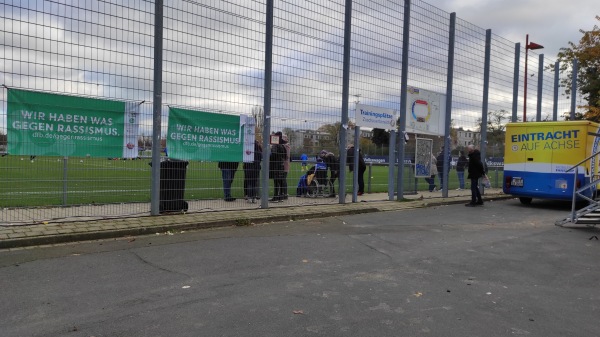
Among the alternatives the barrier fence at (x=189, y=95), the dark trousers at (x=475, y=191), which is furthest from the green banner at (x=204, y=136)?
the dark trousers at (x=475, y=191)

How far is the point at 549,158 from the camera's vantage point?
42.6 feet

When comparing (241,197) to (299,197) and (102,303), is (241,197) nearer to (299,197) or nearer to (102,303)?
(299,197)

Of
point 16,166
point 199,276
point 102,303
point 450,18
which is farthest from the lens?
point 450,18

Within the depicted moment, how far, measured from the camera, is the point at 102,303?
437 centimetres

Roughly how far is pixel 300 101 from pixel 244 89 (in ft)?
5.29

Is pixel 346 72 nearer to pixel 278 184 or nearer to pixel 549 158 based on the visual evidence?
pixel 278 184

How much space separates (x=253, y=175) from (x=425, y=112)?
19.9ft

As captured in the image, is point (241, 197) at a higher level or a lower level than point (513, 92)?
lower

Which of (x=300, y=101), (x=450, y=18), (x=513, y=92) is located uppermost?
(x=450, y=18)

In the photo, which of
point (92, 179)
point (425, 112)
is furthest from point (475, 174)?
point (92, 179)

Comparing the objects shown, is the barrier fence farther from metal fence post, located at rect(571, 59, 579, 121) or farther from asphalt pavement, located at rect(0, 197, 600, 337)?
metal fence post, located at rect(571, 59, 579, 121)

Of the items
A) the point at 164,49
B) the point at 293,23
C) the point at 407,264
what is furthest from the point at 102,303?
the point at 293,23

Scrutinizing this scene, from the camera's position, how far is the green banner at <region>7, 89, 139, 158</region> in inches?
275

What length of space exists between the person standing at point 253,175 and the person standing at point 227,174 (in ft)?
0.90
